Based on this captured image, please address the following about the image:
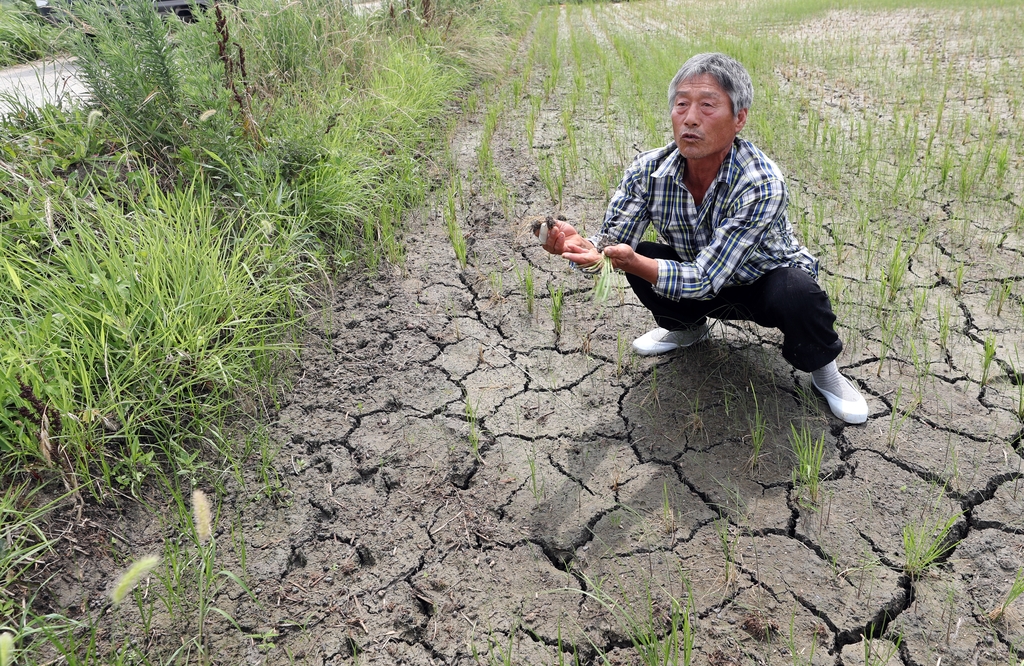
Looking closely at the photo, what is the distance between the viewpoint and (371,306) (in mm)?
3018

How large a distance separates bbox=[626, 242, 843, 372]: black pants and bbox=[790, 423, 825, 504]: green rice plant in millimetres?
270

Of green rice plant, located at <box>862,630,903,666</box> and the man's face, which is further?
the man's face

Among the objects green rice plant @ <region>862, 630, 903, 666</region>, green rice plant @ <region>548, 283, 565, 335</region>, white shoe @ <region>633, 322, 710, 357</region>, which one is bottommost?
green rice plant @ <region>862, 630, 903, 666</region>

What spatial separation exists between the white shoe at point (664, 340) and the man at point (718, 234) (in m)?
0.15

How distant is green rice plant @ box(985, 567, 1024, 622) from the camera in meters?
1.55

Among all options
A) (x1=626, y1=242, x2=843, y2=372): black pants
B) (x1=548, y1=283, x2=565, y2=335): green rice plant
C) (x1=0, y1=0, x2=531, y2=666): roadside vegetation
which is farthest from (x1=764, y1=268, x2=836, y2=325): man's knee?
(x1=0, y1=0, x2=531, y2=666): roadside vegetation

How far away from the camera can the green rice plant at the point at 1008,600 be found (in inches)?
60.9

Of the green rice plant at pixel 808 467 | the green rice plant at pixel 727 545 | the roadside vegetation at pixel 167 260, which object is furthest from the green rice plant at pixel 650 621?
the roadside vegetation at pixel 167 260

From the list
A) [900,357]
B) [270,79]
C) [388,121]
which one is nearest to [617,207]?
[900,357]

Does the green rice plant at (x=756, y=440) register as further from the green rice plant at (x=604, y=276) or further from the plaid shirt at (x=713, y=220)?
the green rice plant at (x=604, y=276)

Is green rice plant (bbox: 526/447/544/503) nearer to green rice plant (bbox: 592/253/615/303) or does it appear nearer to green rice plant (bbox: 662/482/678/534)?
green rice plant (bbox: 662/482/678/534)

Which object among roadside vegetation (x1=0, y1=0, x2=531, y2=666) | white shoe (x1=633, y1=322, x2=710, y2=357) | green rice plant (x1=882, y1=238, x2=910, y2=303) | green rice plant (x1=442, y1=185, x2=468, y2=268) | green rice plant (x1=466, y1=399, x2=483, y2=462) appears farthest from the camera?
green rice plant (x1=442, y1=185, x2=468, y2=268)

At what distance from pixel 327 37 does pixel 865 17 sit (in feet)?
24.2

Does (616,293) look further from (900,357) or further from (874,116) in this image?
(874,116)
